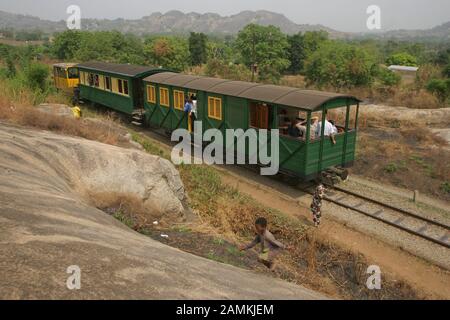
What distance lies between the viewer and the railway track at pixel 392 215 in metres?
10.3

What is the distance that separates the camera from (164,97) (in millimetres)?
18734

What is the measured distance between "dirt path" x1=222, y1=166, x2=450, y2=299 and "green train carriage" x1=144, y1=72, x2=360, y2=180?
1804 mm

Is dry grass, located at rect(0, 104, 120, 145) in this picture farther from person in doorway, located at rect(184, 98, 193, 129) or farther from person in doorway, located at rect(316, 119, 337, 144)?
person in doorway, located at rect(316, 119, 337, 144)

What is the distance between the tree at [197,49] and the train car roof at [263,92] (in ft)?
167

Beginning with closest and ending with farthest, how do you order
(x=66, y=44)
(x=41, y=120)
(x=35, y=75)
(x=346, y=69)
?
1. (x=41, y=120)
2. (x=35, y=75)
3. (x=346, y=69)
4. (x=66, y=44)

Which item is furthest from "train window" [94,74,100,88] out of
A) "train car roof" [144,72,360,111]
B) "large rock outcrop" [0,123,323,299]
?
"large rock outcrop" [0,123,323,299]

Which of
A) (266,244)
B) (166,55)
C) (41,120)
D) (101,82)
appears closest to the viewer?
(266,244)

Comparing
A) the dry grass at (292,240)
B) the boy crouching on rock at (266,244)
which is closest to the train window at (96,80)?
the dry grass at (292,240)

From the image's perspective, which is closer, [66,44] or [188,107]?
[188,107]

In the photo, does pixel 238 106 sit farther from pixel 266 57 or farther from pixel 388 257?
pixel 266 57

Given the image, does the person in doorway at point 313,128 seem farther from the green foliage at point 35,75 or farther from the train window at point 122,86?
the green foliage at point 35,75

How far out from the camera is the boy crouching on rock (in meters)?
6.39

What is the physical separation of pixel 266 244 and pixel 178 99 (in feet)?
40.1

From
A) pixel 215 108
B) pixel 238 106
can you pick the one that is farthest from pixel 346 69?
pixel 238 106
